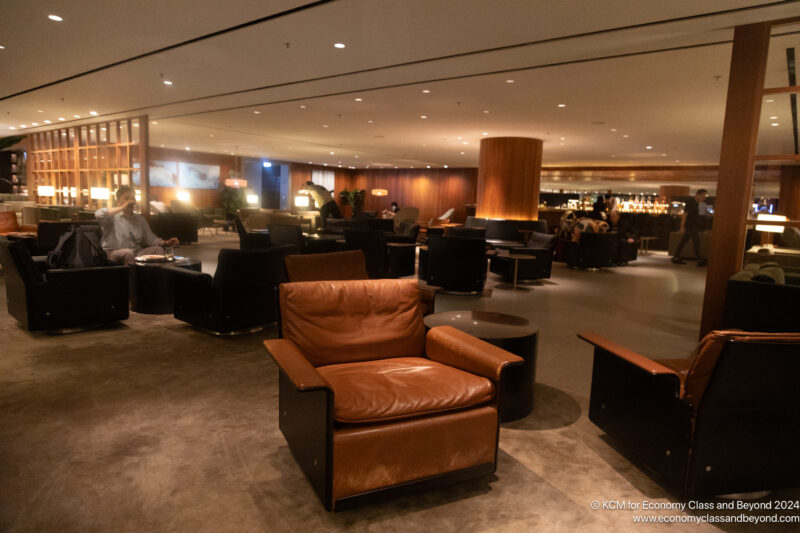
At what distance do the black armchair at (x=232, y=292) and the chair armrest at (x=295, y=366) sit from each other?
6.74 feet

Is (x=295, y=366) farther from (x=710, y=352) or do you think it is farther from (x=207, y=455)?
(x=710, y=352)

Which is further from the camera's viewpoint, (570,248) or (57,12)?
(570,248)

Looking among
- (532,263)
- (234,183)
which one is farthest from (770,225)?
(234,183)

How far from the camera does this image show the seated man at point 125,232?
570 centimetres

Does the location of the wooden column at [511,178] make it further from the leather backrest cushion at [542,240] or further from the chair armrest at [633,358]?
the chair armrest at [633,358]

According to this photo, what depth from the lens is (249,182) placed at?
21.6 metres

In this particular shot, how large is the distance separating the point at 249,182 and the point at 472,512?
21.3 meters

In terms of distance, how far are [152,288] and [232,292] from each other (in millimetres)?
1340

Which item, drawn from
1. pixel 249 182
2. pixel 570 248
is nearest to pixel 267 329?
pixel 570 248

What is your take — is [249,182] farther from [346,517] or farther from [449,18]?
[346,517]

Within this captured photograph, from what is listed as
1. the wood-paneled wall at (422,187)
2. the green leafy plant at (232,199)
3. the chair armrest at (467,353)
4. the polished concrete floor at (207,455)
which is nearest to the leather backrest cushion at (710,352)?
the polished concrete floor at (207,455)

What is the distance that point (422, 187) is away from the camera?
23250 millimetres

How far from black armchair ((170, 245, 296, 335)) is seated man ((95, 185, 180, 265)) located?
126 centimetres

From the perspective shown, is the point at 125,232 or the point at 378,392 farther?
the point at 125,232
